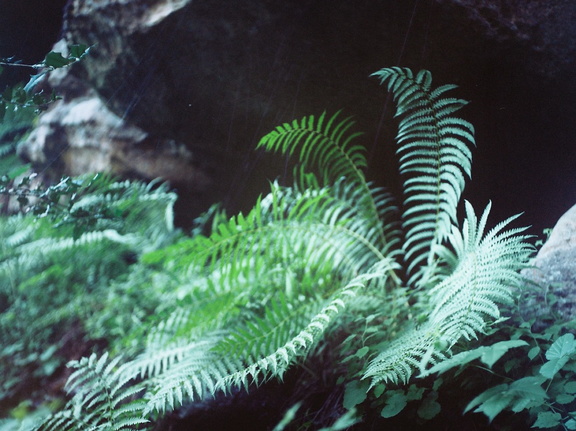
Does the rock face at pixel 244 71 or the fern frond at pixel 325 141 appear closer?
the rock face at pixel 244 71

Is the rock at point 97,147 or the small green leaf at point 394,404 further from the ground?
the rock at point 97,147

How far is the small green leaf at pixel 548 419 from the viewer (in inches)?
32.1

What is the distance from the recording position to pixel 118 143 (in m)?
2.39

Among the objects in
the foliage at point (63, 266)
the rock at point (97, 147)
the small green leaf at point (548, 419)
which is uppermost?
the rock at point (97, 147)

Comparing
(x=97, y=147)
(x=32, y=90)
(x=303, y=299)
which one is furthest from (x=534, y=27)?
(x=97, y=147)

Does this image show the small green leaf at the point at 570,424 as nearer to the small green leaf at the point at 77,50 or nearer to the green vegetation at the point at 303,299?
the green vegetation at the point at 303,299

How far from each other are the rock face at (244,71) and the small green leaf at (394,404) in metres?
0.90

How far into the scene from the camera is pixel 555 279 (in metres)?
1.18

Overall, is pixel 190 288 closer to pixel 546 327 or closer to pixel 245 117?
pixel 245 117

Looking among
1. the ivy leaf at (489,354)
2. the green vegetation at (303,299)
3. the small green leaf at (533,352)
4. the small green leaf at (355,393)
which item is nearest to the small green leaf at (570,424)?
the green vegetation at (303,299)

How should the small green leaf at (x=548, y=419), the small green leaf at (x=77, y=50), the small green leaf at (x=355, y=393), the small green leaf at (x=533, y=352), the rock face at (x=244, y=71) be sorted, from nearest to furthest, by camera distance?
the small green leaf at (x=548, y=419)
the small green leaf at (x=533, y=352)
the small green leaf at (x=355, y=393)
the small green leaf at (x=77, y=50)
the rock face at (x=244, y=71)

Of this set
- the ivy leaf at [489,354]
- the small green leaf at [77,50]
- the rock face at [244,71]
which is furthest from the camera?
the rock face at [244,71]

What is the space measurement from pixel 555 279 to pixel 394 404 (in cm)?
63

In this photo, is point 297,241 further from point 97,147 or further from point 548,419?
point 97,147
